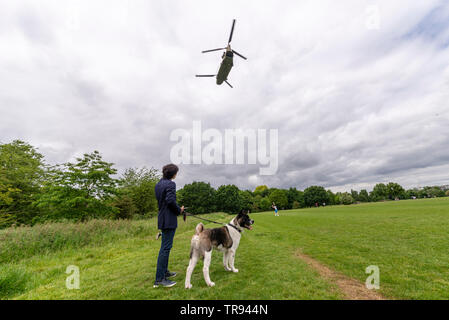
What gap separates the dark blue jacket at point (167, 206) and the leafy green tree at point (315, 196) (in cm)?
10560

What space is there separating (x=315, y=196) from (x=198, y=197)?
65249 millimetres

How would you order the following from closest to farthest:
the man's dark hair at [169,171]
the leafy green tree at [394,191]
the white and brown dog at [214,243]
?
the white and brown dog at [214,243] → the man's dark hair at [169,171] → the leafy green tree at [394,191]

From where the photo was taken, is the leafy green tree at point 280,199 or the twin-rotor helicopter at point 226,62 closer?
the twin-rotor helicopter at point 226,62

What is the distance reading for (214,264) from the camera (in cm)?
586

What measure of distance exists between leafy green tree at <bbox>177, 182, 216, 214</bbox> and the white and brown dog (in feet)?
225

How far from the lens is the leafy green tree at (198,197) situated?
72.4m

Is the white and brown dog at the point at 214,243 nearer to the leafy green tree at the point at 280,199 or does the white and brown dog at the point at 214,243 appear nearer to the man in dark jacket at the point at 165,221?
the man in dark jacket at the point at 165,221

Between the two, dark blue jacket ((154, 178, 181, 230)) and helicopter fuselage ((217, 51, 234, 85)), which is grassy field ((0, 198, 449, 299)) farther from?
helicopter fuselage ((217, 51, 234, 85))

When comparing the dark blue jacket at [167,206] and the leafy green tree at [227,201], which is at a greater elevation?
the dark blue jacket at [167,206]

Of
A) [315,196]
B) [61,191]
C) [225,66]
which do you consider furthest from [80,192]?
[315,196]

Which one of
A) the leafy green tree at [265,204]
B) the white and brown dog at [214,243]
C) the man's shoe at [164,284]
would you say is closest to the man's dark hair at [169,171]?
the white and brown dog at [214,243]

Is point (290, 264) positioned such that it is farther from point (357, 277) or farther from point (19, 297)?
point (19, 297)
